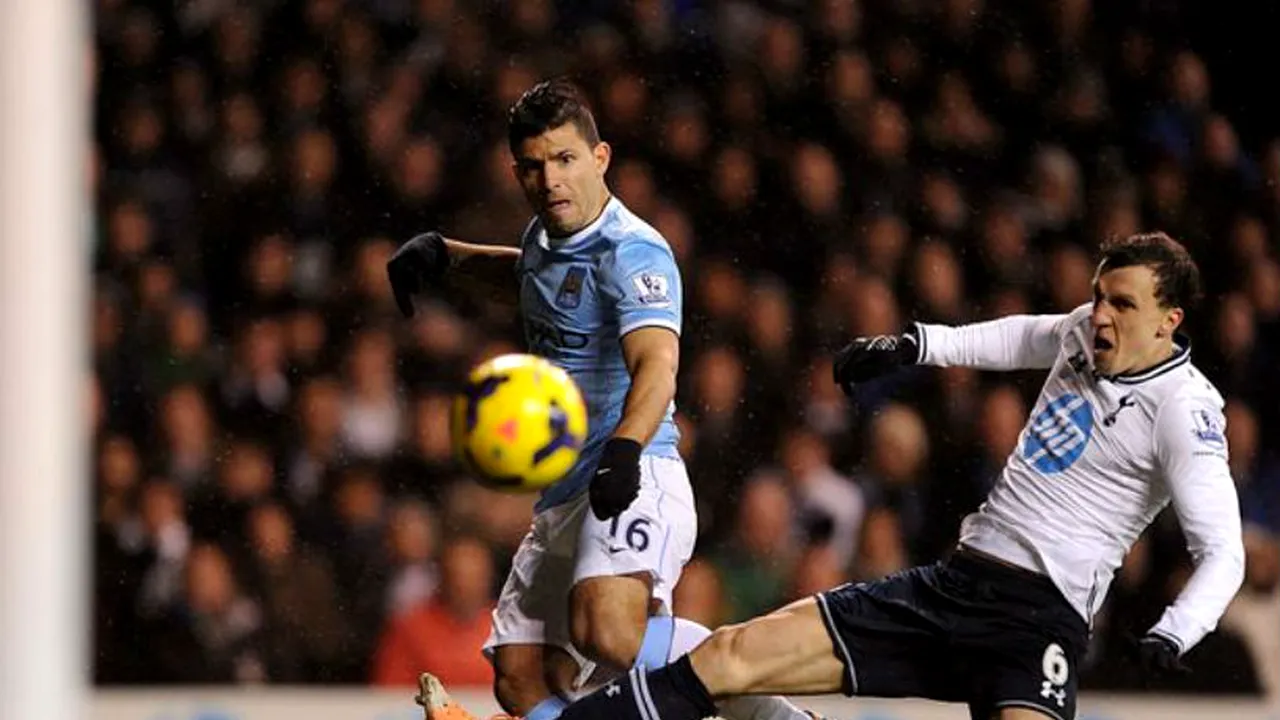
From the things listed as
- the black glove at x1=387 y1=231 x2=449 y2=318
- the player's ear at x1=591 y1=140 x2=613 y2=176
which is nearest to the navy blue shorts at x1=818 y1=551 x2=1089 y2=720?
the player's ear at x1=591 y1=140 x2=613 y2=176

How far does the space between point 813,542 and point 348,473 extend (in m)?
1.61

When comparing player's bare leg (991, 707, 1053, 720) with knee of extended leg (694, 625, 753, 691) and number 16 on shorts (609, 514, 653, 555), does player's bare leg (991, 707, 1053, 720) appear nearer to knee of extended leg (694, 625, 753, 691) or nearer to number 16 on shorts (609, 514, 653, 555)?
knee of extended leg (694, 625, 753, 691)

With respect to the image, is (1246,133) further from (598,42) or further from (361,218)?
(361,218)

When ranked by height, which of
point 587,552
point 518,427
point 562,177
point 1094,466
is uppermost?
point 562,177

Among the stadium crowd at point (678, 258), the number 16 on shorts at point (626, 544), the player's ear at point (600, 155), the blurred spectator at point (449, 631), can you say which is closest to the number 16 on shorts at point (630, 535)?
the number 16 on shorts at point (626, 544)

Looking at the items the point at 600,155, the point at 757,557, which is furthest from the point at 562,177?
the point at 757,557

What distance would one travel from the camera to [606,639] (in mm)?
4250

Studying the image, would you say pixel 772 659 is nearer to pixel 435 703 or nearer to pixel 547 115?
pixel 435 703

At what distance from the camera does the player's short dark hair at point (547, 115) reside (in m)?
4.30

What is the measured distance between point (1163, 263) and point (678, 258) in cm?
349

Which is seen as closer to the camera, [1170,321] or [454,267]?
[1170,321]

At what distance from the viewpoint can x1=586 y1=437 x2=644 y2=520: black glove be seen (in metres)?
4.01

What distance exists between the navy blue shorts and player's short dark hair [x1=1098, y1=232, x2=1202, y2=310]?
61 cm

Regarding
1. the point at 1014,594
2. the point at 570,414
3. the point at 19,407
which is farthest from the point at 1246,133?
the point at 19,407
